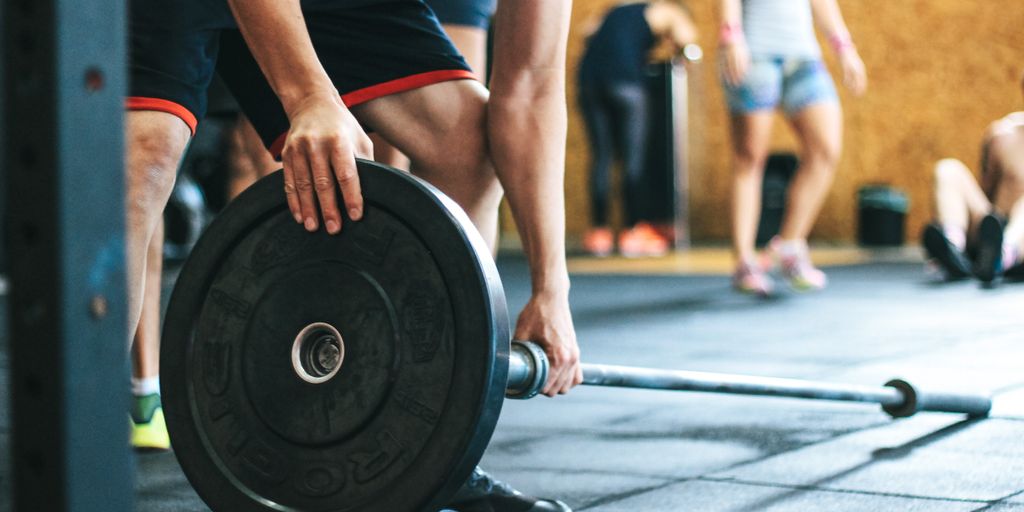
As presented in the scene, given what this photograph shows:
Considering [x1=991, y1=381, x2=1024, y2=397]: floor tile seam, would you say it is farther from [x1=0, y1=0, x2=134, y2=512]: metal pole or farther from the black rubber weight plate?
[x1=0, y1=0, x2=134, y2=512]: metal pole

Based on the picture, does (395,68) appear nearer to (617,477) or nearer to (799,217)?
(617,477)

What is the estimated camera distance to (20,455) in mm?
717

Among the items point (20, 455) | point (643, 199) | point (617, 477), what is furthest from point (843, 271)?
point (20, 455)

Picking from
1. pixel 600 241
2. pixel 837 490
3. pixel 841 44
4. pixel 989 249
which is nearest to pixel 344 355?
pixel 837 490

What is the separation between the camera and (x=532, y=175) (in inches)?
57.8

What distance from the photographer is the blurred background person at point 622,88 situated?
6492 mm

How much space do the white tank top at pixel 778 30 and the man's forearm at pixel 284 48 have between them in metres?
3.08

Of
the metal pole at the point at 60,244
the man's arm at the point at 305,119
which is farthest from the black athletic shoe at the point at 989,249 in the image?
the metal pole at the point at 60,244

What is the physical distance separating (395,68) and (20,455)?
815 mm

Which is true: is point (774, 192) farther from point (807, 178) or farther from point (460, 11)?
point (460, 11)

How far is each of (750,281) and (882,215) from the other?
275 centimetres

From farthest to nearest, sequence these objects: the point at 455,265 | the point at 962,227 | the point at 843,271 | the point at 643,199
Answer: the point at 643,199 → the point at 843,271 → the point at 962,227 → the point at 455,265

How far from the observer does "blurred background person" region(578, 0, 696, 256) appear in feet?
21.3

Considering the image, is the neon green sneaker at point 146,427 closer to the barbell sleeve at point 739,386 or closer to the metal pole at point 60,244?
the barbell sleeve at point 739,386
